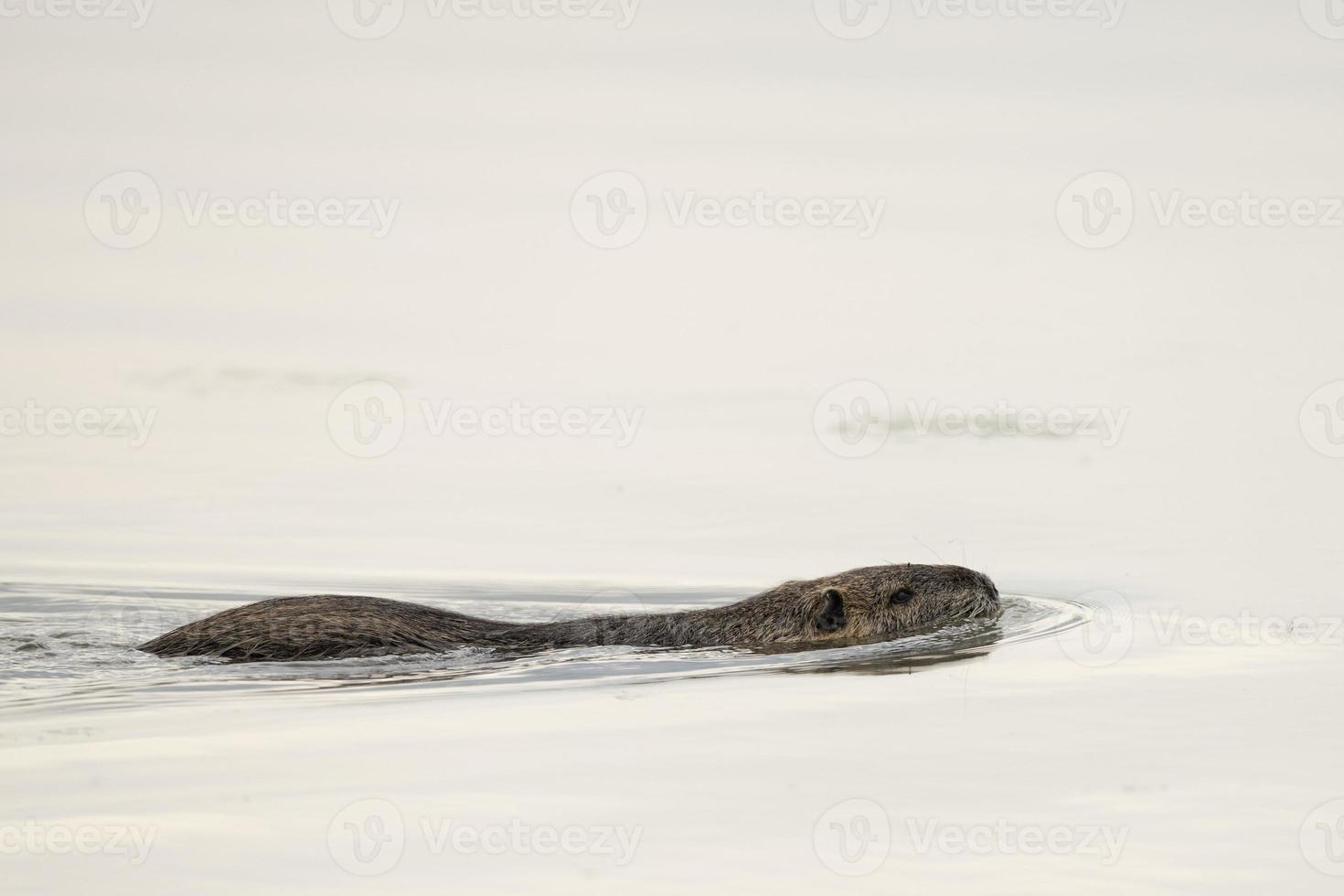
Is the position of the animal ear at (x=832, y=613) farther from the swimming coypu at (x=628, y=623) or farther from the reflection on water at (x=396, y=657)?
the reflection on water at (x=396, y=657)

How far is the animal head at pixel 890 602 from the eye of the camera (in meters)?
11.9

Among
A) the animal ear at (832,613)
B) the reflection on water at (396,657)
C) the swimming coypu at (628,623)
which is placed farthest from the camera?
the animal ear at (832,613)

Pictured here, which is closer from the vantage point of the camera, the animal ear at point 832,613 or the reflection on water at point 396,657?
the reflection on water at point 396,657

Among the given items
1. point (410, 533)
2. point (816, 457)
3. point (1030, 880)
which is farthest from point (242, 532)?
point (1030, 880)

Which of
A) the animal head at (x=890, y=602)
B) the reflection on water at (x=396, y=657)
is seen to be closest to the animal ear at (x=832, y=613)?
the animal head at (x=890, y=602)

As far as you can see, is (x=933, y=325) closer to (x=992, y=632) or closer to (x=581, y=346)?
(x=581, y=346)

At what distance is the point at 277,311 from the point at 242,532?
7654 millimetres

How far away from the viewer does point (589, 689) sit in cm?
1021

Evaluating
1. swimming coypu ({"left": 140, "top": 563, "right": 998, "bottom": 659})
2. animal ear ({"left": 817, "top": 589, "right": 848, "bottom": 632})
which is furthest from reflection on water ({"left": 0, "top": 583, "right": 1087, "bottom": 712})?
animal ear ({"left": 817, "top": 589, "right": 848, "bottom": 632})

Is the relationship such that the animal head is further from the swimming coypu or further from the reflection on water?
the reflection on water

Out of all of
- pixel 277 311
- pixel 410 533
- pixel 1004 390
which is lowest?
pixel 410 533

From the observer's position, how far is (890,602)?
12094 mm

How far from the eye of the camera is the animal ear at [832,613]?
11883mm

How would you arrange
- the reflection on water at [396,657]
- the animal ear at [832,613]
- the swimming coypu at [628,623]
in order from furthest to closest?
the animal ear at [832,613], the swimming coypu at [628,623], the reflection on water at [396,657]
